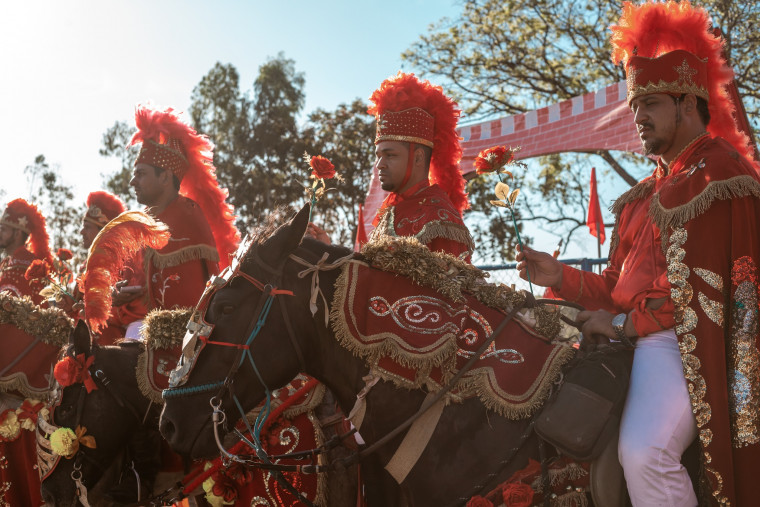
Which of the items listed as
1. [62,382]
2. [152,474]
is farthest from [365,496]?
[62,382]

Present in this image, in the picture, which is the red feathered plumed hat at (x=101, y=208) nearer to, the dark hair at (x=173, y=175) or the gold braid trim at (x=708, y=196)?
the dark hair at (x=173, y=175)

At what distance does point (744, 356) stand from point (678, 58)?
145 cm

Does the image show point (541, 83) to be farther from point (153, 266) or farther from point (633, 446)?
point (633, 446)

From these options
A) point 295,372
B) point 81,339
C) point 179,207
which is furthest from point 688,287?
point 179,207

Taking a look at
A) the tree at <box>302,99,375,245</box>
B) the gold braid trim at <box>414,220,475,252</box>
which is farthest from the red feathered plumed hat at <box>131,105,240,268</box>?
the tree at <box>302,99,375,245</box>

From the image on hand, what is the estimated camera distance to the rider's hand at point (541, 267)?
12.5 feet

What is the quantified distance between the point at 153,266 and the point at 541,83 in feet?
51.6

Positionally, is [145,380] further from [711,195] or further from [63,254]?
[63,254]

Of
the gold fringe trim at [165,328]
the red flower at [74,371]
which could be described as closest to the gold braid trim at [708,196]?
the gold fringe trim at [165,328]

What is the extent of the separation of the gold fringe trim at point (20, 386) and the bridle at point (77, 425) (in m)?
1.41

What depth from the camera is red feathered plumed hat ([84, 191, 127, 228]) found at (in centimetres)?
796

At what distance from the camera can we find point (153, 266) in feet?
18.3

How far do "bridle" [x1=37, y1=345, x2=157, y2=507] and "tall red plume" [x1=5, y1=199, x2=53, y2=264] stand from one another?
5.30 metres

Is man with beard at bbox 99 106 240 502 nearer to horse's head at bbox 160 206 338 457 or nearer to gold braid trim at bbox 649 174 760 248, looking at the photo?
horse's head at bbox 160 206 338 457
